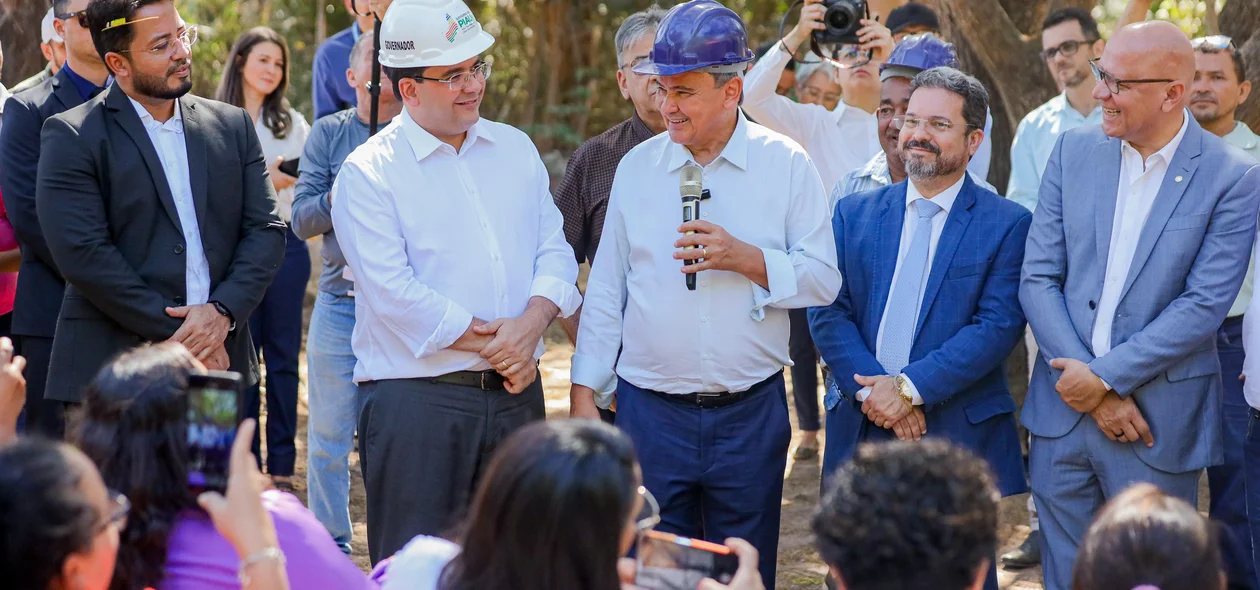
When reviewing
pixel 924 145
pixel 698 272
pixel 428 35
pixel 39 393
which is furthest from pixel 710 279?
pixel 39 393

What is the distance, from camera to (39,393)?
444cm

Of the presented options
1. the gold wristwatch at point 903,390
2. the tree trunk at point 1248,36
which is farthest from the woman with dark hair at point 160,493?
the tree trunk at point 1248,36

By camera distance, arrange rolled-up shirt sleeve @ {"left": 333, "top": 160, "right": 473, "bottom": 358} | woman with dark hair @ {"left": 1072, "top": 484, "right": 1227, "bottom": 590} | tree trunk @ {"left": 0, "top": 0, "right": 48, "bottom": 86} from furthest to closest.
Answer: tree trunk @ {"left": 0, "top": 0, "right": 48, "bottom": 86} → rolled-up shirt sleeve @ {"left": 333, "top": 160, "right": 473, "bottom": 358} → woman with dark hair @ {"left": 1072, "top": 484, "right": 1227, "bottom": 590}

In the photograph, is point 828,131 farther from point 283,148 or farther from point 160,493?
point 160,493

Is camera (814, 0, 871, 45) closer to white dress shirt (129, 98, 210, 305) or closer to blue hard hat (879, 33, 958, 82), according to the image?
blue hard hat (879, 33, 958, 82)

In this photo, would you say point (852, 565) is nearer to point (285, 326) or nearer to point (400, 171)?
point (400, 171)

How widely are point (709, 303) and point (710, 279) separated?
0.07m

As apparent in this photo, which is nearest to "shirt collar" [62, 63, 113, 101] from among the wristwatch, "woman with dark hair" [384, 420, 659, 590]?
the wristwatch

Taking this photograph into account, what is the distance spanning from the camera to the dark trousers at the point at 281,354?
6223 mm

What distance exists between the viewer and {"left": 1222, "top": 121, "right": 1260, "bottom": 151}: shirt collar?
17.5 feet

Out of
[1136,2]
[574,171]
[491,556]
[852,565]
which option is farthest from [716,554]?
[1136,2]

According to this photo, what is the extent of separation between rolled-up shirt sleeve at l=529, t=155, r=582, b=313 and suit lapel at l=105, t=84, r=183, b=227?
1.18 meters

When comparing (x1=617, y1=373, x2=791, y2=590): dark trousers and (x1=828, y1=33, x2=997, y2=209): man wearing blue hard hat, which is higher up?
(x1=828, y1=33, x2=997, y2=209): man wearing blue hard hat

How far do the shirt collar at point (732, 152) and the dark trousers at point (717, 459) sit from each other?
0.70m
